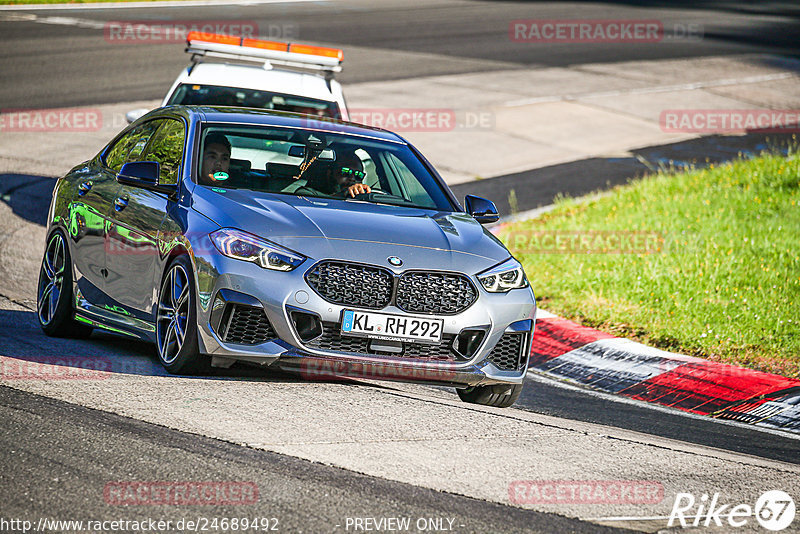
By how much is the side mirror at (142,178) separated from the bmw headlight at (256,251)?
33.3 inches

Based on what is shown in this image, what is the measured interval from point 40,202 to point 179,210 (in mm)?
6757

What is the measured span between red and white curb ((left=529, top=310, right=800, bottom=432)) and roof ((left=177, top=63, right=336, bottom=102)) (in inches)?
161

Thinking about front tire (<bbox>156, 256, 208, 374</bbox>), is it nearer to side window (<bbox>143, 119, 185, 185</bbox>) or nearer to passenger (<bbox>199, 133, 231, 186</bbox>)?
passenger (<bbox>199, 133, 231, 186</bbox>)

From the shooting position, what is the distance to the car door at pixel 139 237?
6859 millimetres

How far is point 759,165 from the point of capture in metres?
15.6

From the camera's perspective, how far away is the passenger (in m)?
6.99

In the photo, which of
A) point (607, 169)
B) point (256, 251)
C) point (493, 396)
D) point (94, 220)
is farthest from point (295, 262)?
point (607, 169)

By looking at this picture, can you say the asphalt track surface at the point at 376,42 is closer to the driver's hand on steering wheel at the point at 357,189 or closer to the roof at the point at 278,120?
the roof at the point at 278,120

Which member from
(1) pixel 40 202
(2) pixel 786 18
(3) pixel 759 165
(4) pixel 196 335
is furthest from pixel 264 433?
(2) pixel 786 18

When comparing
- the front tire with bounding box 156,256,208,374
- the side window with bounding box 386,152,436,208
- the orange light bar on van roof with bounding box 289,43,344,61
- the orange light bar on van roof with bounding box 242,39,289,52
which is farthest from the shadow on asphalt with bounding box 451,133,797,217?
the front tire with bounding box 156,256,208,374

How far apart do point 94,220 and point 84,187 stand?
18.1 inches

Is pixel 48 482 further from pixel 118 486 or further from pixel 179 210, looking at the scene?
pixel 179 210

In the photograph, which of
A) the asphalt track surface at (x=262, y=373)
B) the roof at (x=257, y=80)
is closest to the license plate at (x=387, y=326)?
the asphalt track surface at (x=262, y=373)

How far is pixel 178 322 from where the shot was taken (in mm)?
6477
